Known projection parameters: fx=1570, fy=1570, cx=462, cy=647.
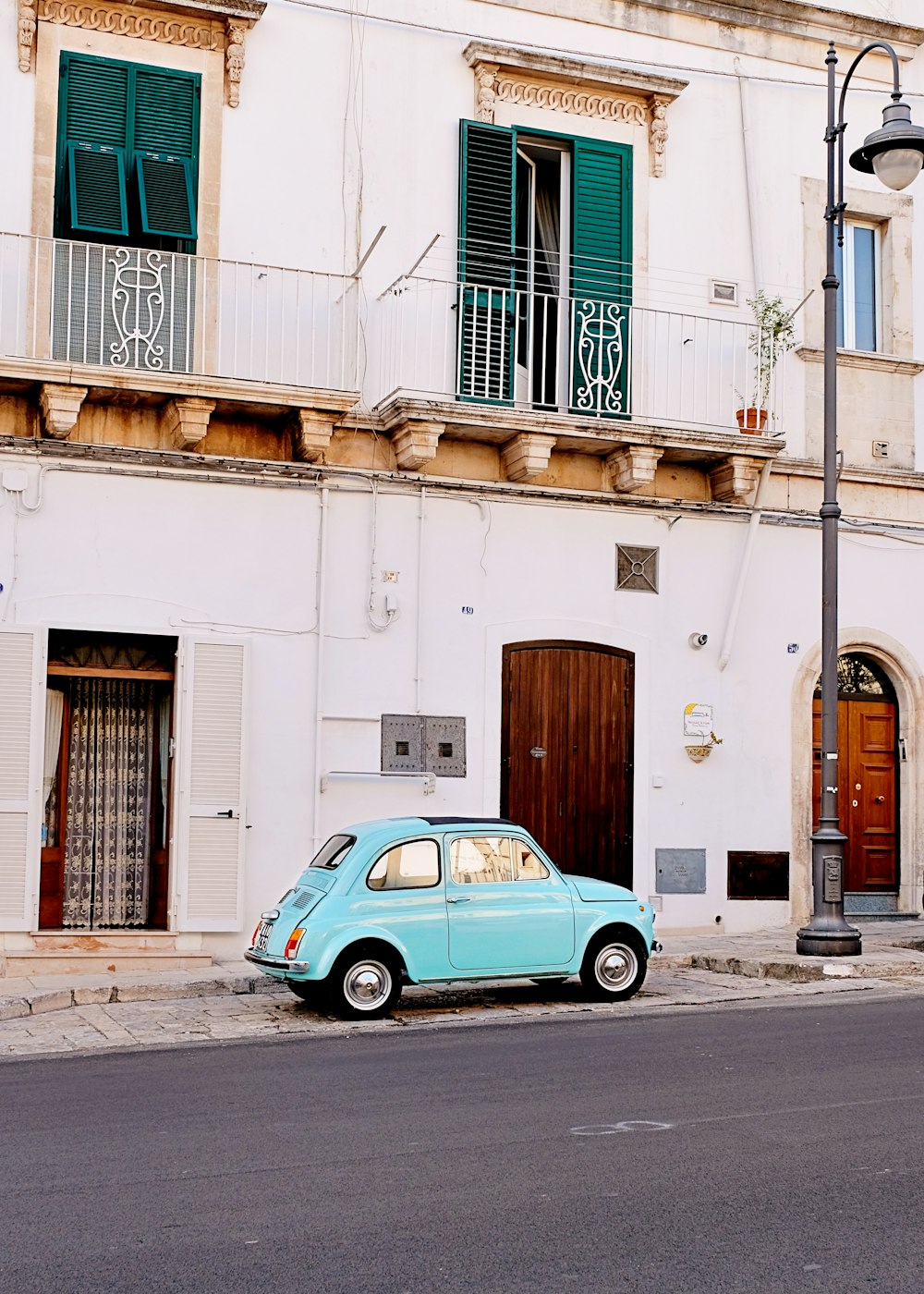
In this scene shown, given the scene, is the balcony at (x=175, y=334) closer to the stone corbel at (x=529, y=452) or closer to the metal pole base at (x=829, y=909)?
the stone corbel at (x=529, y=452)

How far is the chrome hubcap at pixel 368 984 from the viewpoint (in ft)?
35.9

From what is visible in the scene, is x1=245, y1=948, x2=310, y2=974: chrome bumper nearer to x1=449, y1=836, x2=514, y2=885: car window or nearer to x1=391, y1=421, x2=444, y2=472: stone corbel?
x1=449, y1=836, x2=514, y2=885: car window

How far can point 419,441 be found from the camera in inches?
569

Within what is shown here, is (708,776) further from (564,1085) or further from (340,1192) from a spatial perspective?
(340,1192)

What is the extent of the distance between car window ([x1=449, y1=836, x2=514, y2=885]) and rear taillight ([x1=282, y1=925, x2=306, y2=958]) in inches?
47.8

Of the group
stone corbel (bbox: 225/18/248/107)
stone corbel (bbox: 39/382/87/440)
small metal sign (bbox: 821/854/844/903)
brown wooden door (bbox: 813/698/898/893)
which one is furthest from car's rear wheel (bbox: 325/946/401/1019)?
stone corbel (bbox: 225/18/248/107)

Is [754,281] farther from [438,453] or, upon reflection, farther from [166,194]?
[166,194]

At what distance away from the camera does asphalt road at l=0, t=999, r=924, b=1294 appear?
498 centimetres

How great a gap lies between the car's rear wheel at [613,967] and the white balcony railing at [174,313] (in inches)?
223

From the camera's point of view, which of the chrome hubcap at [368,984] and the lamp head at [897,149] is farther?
the lamp head at [897,149]

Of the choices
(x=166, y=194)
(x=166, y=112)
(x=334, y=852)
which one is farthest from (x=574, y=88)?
(x=334, y=852)

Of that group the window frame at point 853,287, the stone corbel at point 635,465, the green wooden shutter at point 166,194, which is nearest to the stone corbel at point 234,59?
the green wooden shutter at point 166,194

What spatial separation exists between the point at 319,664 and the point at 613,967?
13.9 ft

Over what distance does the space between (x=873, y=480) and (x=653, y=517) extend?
2.60 metres
